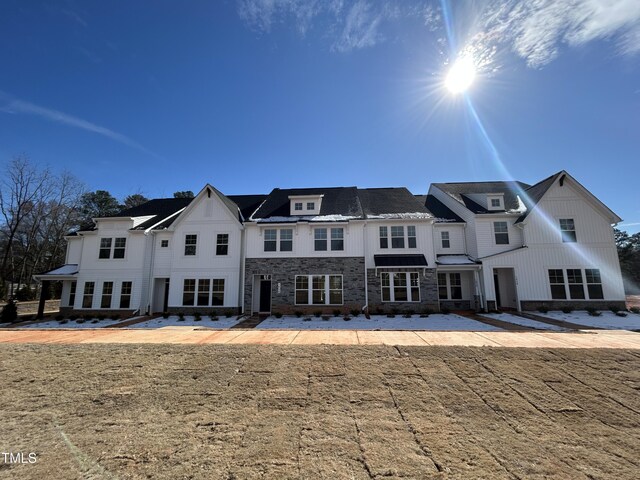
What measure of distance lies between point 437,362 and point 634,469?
2880mm

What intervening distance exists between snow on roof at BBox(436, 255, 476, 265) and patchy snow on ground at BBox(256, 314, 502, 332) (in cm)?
372

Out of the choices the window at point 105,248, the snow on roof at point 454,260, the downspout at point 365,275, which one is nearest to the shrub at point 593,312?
the snow on roof at point 454,260

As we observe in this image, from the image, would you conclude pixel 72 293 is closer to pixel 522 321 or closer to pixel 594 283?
pixel 522 321

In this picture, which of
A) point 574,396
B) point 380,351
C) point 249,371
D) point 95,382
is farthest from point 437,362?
point 95,382

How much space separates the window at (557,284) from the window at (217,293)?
19897 mm

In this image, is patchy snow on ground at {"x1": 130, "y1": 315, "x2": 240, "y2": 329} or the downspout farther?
the downspout

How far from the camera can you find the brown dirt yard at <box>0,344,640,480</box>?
125 inches

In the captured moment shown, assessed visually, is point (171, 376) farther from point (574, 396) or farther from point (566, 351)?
point (566, 351)

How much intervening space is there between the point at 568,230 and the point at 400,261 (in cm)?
1060

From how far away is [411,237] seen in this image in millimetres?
18000

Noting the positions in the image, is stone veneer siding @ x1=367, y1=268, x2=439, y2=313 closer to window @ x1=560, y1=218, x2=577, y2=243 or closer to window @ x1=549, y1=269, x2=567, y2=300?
window @ x1=549, y1=269, x2=567, y2=300

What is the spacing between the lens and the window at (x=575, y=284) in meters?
16.9

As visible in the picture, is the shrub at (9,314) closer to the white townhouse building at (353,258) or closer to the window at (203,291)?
the white townhouse building at (353,258)

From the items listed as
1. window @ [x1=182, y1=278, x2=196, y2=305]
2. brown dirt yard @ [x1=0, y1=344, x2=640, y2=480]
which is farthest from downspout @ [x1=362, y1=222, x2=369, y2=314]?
window @ [x1=182, y1=278, x2=196, y2=305]
